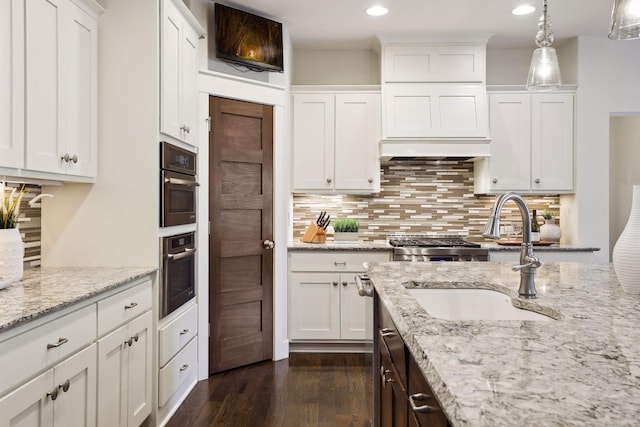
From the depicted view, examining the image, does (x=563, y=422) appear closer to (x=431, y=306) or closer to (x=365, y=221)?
(x=431, y=306)

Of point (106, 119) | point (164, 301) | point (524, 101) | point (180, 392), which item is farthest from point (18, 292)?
point (524, 101)

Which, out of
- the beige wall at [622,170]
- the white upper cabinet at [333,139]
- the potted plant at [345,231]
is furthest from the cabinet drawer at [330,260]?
the beige wall at [622,170]

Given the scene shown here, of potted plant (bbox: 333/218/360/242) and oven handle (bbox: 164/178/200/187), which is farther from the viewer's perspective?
potted plant (bbox: 333/218/360/242)

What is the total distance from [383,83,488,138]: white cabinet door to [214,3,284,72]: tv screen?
1038 mm

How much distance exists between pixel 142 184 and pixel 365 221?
7.99 ft

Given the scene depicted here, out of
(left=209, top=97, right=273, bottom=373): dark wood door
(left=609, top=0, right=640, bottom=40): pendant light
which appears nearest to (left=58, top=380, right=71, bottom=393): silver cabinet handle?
(left=209, top=97, right=273, bottom=373): dark wood door

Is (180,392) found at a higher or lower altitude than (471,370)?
lower

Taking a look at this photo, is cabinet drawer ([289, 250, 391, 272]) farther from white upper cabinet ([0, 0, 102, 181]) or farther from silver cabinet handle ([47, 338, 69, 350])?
silver cabinet handle ([47, 338, 69, 350])

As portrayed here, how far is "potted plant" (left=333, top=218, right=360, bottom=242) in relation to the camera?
4.28 m

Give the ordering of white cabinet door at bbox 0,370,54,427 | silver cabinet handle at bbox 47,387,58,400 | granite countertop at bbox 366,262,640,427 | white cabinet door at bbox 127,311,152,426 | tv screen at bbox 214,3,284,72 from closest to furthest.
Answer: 1. granite countertop at bbox 366,262,640,427
2. white cabinet door at bbox 0,370,54,427
3. silver cabinet handle at bbox 47,387,58,400
4. white cabinet door at bbox 127,311,152,426
5. tv screen at bbox 214,3,284,72

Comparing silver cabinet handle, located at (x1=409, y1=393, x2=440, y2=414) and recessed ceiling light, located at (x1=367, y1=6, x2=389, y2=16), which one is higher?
recessed ceiling light, located at (x1=367, y1=6, x2=389, y2=16)

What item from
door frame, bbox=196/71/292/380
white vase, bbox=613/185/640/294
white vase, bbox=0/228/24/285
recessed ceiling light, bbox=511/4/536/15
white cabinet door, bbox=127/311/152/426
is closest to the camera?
white vase, bbox=613/185/640/294

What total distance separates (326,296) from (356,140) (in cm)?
139

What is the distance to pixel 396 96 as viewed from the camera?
4086 mm
